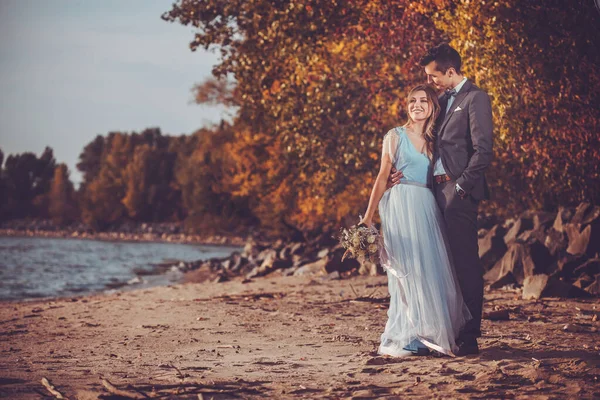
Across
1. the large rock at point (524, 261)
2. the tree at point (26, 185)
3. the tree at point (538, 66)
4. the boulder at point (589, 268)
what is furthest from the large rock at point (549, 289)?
the tree at point (26, 185)

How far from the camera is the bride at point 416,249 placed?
7.01 meters

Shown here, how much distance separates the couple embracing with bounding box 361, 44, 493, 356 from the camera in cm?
694

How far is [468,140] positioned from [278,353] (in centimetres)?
286

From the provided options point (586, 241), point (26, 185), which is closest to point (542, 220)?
point (586, 241)

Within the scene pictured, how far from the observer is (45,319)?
448 inches

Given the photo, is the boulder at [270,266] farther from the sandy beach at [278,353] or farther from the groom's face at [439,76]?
the groom's face at [439,76]

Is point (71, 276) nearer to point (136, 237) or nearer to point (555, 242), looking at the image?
point (555, 242)

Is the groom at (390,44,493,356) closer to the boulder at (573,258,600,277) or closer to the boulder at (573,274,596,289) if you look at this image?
the boulder at (573,274,596,289)

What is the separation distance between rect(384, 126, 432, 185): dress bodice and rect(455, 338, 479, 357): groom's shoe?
1.56m

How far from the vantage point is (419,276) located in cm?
712

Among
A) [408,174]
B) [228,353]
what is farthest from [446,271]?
[228,353]

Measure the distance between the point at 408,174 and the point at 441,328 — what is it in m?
1.51

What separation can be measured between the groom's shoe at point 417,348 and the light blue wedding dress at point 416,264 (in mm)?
49

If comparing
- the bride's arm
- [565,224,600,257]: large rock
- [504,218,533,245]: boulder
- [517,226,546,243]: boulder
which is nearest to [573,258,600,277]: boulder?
[565,224,600,257]: large rock
